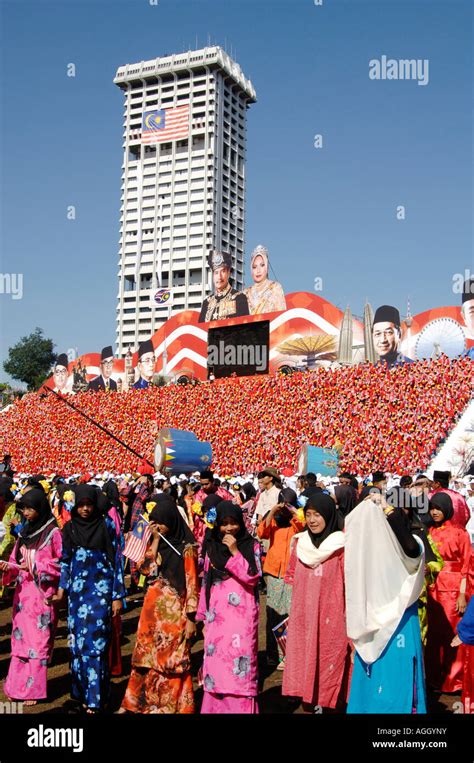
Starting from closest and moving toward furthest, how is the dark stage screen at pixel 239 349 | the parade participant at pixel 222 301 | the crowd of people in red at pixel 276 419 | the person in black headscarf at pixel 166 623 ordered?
the person in black headscarf at pixel 166 623 → the crowd of people in red at pixel 276 419 → the dark stage screen at pixel 239 349 → the parade participant at pixel 222 301

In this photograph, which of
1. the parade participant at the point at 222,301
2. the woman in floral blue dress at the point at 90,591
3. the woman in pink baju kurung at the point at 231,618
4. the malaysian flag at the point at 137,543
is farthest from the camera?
the parade participant at the point at 222,301

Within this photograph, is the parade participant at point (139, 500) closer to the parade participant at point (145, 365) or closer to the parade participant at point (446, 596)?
the parade participant at point (446, 596)

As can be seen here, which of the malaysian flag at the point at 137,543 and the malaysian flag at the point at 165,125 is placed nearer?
the malaysian flag at the point at 137,543

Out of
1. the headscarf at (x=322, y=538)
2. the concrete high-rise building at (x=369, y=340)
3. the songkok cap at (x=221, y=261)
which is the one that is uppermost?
the songkok cap at (x=221, y=261)

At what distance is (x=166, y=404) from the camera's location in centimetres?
2978

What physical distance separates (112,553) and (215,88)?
284 feet

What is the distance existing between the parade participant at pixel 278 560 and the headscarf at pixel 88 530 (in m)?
1.57

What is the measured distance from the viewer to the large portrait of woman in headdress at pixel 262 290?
98.2 feet

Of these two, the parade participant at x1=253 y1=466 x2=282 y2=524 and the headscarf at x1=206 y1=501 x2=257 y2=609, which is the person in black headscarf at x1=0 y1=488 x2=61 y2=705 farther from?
the parade participant at x1=253 y1=466 x2=282 y2=524

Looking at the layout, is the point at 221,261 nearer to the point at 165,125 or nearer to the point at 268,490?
the point at 268,490

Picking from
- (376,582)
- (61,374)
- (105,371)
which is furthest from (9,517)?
(61,374)

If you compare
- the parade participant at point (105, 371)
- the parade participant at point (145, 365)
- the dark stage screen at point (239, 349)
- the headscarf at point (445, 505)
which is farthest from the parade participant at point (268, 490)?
the parade participant at point (105, 371)

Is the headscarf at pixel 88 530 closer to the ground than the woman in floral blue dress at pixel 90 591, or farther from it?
farther from it

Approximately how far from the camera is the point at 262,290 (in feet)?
101
